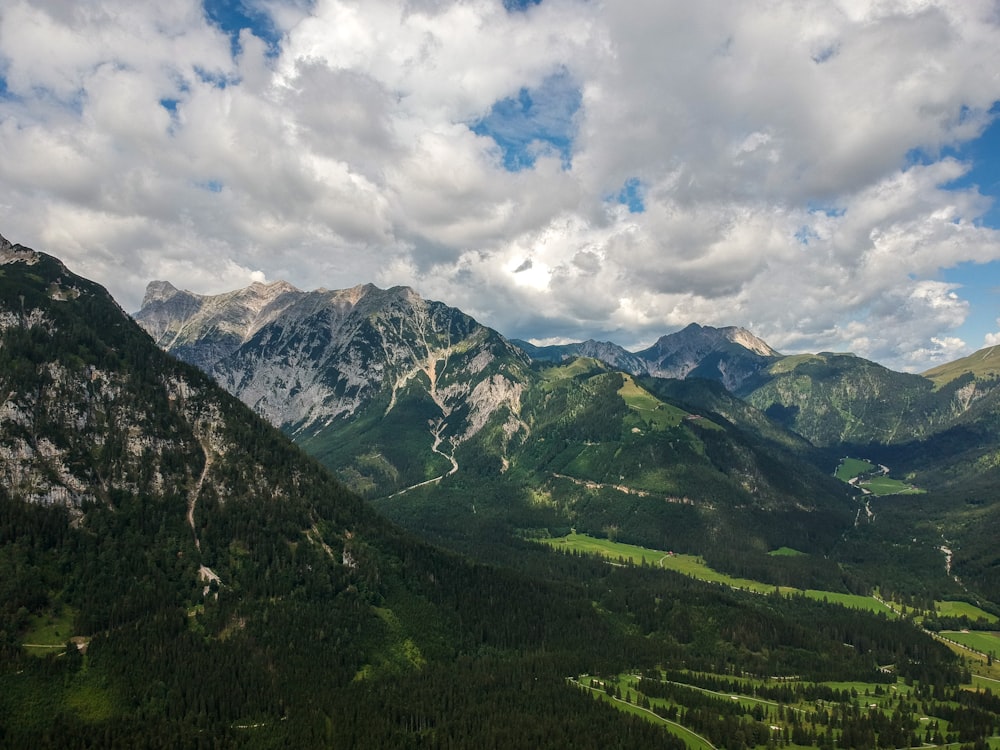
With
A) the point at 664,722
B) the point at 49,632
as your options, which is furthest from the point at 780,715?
the point at 49,632

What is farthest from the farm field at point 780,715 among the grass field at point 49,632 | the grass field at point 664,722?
the grass field at point 49,632

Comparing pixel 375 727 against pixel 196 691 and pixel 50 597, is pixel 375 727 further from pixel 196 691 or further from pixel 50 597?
pixel 50 597

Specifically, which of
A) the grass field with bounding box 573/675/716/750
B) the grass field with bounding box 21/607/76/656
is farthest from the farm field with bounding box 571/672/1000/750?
the grass field with bounding box 21/607/76/656

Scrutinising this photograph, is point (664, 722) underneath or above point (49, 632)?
underneath

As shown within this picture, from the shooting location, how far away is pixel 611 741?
161 metres

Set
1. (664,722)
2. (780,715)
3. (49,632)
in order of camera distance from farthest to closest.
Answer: (780,715) → (49,632) → (664,722)

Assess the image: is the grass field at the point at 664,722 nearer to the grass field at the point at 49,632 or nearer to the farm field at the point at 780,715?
the farm field at the point at 780,715

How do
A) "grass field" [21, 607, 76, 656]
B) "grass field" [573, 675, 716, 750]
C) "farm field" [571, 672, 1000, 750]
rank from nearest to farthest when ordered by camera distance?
"grass field" [573, 675, 716, 750], "farm field" [571, 672, 1000, 750], "grass field" [21, 607, 76, 656]

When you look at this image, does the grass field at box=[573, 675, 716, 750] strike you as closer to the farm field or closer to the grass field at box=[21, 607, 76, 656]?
the farm field

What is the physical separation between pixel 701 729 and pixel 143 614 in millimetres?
166748

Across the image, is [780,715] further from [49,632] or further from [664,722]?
[49,632]

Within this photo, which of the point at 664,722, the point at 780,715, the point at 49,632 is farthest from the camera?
the point at 780,715

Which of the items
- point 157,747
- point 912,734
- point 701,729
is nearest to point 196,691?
point 157,747

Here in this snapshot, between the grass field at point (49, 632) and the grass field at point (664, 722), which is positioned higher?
the grass field at point (49, 632)
